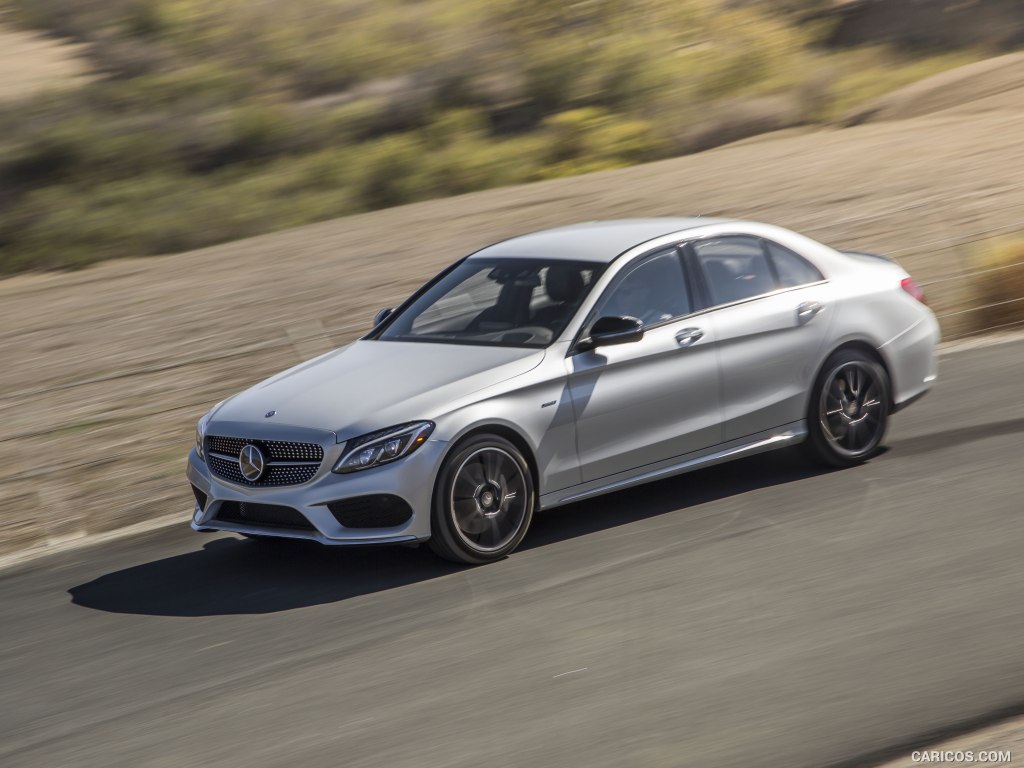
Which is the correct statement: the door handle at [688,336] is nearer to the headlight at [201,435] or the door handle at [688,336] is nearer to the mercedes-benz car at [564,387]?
the mercedes-benz car at [564,387]

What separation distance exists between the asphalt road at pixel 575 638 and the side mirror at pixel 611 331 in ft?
3.52

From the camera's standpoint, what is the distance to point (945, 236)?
16656 mm

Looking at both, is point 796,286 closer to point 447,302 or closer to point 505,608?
point 447,302

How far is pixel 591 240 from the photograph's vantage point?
28.2 feet

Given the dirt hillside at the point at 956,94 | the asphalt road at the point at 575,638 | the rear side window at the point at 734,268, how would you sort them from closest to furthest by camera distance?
the asphalt road at the point at 575,638, the rear side window at the point at 734,268, the dirt hillside at the point at 956,94

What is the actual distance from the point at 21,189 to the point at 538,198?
7899 millimetres

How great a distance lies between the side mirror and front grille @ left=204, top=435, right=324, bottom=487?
5.25ft

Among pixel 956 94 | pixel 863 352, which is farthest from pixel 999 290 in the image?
pixel 956 94

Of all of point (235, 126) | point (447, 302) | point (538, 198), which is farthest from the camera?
point (235, 126)

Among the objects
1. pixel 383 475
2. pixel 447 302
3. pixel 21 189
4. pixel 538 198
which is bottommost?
pixel 383 475

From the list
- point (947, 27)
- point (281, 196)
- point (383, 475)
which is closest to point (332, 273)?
point (281, 196)

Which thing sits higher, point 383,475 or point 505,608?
point 383,475

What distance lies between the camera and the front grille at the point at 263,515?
7281mm

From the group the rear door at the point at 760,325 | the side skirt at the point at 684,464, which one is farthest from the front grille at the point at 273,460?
the rear door at the point at 760,325
